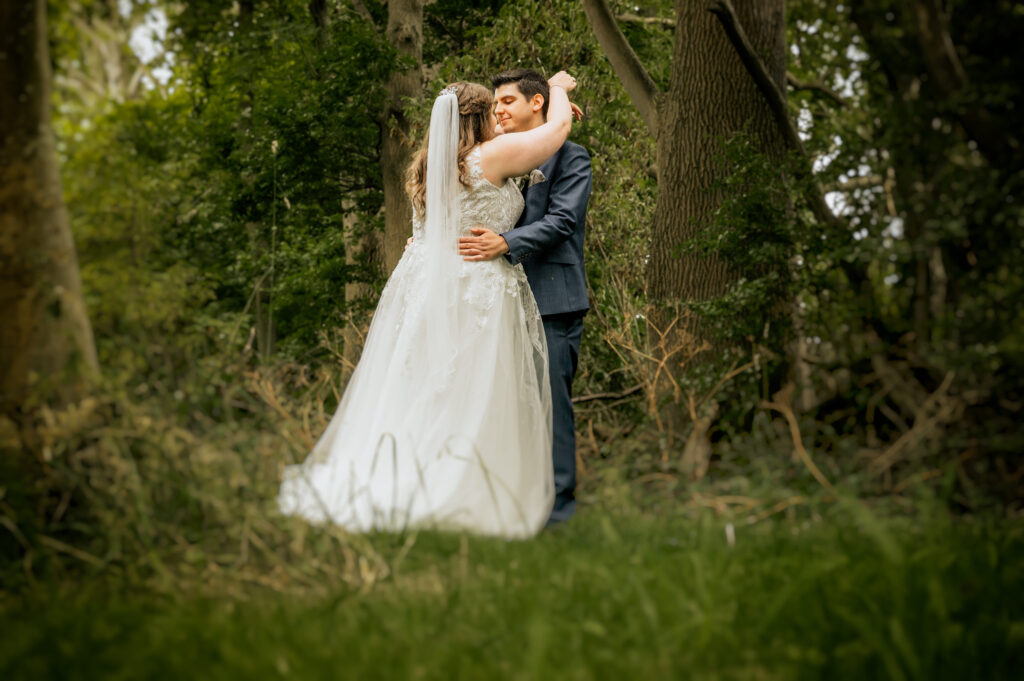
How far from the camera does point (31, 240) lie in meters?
3.48

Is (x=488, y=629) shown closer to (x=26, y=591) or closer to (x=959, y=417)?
(x=26, y=591)

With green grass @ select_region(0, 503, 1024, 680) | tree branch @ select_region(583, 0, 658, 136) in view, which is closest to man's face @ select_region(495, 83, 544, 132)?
green grass @ select_region(0, 503, 1024, 680)

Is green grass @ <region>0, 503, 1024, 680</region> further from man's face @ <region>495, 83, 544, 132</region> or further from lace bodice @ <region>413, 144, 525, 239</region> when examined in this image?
man's face @ <region>495, 83, 544, 132</region>

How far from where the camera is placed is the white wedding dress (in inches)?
155

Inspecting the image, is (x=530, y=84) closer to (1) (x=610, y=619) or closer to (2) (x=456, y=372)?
(2) (x=456, y=372)

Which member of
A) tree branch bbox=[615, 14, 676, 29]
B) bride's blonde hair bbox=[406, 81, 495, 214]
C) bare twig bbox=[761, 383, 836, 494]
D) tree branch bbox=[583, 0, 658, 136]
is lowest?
bare twig bbox=[761, 383, 836, 494]

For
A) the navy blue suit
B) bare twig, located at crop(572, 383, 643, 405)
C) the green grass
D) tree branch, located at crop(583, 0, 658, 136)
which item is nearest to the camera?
the green grass

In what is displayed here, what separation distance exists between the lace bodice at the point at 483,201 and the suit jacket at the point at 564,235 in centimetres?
10

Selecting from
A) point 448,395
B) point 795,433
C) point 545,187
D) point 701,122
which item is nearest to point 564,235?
point 545,187

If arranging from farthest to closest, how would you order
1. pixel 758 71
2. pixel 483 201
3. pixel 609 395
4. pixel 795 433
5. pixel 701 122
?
pixel 701 122, pixel 609 395, pixel 758 71, pixel 483 201, pixel 795 433

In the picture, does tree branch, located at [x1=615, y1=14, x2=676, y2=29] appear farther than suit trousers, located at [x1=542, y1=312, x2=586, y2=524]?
Yes

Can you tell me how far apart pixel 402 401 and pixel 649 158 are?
6.12 metres

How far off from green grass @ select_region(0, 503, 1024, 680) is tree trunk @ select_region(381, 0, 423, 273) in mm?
8908

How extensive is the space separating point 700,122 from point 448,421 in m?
3.82
